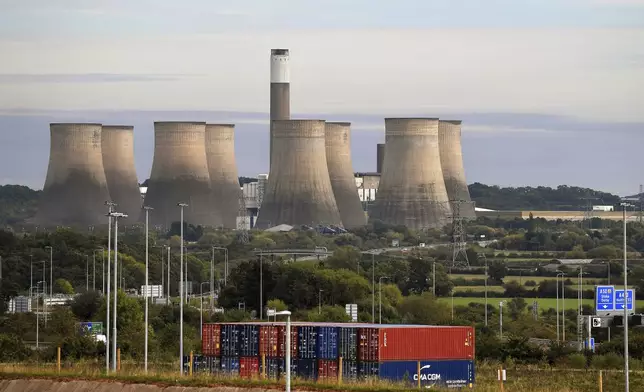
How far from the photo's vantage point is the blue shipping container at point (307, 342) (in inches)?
1130

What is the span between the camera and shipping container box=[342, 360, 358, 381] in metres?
27.9

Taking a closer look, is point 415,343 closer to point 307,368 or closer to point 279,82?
point 307,368

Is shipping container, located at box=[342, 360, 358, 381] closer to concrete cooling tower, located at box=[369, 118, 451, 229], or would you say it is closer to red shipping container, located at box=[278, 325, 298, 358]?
red shipping container, located at box=[278, 325, 298, 358]

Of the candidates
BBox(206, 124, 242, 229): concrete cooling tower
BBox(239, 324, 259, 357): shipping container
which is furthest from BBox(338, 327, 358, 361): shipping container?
BBox(206, 124, 242, 229): concrete cooling tower

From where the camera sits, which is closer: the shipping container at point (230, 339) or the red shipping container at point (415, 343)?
the red shipping container at point (415, 343)

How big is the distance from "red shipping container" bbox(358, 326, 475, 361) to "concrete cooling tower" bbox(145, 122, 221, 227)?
245 feet

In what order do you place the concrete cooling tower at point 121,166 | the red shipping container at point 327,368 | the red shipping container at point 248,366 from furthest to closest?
the concrete cooling tower at point 121,166 → the red shipping container at point 248,366 → the red shipping container at point 327,368

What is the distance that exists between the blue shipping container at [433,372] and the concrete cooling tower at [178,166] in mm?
74878

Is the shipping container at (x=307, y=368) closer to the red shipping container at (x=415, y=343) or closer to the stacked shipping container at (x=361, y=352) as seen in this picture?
the stacked shipping container at (x=361, y=352)

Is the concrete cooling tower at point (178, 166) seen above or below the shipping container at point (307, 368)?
above

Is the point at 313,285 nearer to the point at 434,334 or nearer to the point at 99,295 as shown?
the point at 99,295

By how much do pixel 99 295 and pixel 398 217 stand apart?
58.4 metres

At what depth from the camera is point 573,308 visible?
59.7 meters

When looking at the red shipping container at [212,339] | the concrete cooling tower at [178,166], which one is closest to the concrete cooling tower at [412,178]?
the concrete cooling tower at [178,166]
